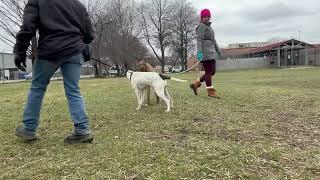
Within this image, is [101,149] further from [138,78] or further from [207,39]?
[207,39]

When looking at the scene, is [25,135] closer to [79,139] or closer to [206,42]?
[79,139]

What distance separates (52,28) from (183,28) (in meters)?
63.6

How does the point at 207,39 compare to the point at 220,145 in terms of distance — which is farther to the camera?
the point at 207,39

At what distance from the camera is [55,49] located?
438cm

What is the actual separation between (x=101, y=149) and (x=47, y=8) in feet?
4.85

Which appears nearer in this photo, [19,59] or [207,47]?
[19,59]

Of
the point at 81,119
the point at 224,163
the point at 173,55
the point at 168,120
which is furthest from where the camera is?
the point at 173,55

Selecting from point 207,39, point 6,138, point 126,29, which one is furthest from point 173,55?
point 6,138

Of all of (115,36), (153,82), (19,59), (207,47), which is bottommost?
(153,82)

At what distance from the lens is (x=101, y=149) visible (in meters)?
4.21

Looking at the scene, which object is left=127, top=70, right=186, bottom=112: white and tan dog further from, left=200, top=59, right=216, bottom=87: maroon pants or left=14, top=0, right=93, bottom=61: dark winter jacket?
left=14, top=0, right=93, bottom=61: dark winter jacket

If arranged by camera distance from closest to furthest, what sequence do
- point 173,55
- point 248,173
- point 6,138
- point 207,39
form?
point 248,173
point 6,138
point 207,39
point 173,55

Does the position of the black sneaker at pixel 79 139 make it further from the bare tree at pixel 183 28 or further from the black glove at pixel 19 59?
the bare tree at pixel 183 28

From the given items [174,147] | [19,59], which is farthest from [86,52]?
[174,147]
